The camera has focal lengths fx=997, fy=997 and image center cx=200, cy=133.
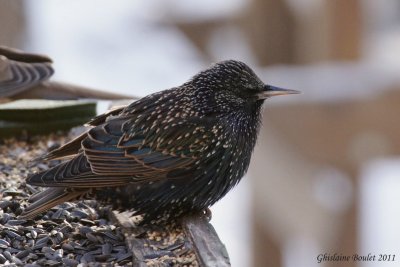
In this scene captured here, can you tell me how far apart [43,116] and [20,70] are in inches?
19.1

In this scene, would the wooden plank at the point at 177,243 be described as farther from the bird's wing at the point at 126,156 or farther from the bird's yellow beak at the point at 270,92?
the bird's yellow beak at the point at 270,92

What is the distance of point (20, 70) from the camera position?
6527 mm

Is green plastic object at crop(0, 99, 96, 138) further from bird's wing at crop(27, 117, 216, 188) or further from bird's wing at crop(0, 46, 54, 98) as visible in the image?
bird's wing at crop(27, 117, 216, 188)

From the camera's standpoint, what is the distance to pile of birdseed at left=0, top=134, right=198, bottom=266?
4.32 meters

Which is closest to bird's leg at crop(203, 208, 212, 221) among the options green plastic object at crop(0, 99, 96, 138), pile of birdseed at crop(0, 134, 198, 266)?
pile of birdseed at crop(0, 134, 198, 266)

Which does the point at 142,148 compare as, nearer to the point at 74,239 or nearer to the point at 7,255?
the point at 74,239

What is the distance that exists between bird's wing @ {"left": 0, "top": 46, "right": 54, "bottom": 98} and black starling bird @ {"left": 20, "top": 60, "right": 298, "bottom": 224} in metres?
1.57

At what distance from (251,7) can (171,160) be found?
6.08 metres

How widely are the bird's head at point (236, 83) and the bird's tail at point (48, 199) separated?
2.79 feet

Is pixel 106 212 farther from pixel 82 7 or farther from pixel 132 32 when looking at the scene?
pixel 82 7

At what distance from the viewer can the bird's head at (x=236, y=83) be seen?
498cm

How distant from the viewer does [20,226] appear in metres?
4.70

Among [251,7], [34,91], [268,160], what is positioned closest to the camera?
[34,91]

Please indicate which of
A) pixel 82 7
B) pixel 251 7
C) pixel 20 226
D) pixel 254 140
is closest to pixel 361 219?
pixel 251 7
